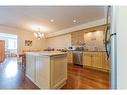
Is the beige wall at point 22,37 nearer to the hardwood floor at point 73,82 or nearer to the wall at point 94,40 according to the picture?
the hardwood floor at point 73,82

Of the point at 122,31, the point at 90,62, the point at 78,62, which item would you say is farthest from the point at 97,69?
the point at 122,31

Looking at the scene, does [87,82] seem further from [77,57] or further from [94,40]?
[94,40]

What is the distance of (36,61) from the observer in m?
2.73

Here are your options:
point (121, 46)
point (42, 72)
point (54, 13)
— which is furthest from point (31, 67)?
point (121, 46)

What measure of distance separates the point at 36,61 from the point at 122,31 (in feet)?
7.56

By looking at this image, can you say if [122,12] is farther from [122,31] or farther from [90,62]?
[90,62]

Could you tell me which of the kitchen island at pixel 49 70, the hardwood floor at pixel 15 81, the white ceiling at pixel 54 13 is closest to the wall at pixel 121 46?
the kitchen island at pixel 49 70

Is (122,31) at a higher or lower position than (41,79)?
higher

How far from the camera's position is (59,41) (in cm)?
788

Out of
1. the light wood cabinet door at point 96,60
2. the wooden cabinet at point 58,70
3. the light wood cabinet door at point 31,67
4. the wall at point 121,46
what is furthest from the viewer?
the light wood cabinet door at point 96,60

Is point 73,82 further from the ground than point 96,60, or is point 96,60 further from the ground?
point 96,60

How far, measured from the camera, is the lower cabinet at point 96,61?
418 cm

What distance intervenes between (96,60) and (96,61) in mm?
46
